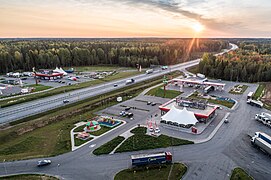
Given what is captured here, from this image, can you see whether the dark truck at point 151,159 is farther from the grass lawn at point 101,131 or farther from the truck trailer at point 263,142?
the truck trailer at point 263,142

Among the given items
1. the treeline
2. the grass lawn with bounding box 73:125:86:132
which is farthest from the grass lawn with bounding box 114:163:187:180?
the treeline

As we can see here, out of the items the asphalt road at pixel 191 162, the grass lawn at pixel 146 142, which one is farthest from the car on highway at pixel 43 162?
the grass lawn at pixel 146 142

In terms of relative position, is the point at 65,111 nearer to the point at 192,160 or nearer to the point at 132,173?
the point at 132,173

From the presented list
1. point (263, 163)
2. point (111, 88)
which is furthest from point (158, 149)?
point (111, 88)

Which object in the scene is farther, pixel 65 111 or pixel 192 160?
pixel 65 111

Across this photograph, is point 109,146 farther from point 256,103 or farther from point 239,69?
point 239,69

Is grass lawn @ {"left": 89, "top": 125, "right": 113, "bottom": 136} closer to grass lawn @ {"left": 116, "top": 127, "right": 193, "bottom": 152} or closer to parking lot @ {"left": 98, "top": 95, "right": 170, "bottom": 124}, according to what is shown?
parking lot @ {"left": 98, "top": 95, "right": 170, "bottom": 124}

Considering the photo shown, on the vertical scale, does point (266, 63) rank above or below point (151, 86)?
above
